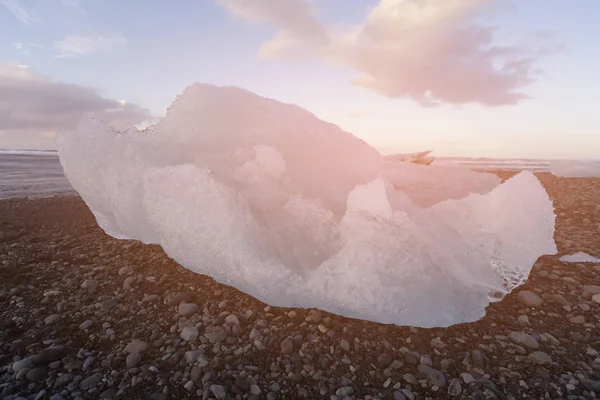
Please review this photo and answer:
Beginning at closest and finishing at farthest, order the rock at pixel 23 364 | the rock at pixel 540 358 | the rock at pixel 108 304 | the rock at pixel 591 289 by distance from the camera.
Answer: the rock at pixel 23 364, the rock at pixel 540 358, the rock at pixel 108 304, the rock at pixel 591 289

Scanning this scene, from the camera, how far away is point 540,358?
9.86 ft

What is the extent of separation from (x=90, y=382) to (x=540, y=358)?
3793 millimetres

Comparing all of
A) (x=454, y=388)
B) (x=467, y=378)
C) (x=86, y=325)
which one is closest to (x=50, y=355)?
(x=86, y=325)

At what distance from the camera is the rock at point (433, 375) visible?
2765 millimetres

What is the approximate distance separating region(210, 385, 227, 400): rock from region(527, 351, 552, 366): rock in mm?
2648

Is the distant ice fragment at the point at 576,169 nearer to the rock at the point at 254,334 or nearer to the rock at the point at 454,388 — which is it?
the rock at the point at 454,388

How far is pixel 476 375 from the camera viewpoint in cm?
285

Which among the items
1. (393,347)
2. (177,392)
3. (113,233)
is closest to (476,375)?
(393,347)

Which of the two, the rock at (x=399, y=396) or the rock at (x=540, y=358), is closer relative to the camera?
the rock at (x=399, y=396)

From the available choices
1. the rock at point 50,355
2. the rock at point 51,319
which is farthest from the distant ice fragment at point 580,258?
the rock at point 51,319

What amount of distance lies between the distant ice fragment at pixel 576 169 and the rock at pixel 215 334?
1820cm

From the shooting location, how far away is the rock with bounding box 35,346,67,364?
2971mm

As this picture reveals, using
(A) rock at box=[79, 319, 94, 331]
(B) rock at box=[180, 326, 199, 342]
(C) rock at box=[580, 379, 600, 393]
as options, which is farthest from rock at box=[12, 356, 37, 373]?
(C) rock at box=[580, 379, 600, 393]

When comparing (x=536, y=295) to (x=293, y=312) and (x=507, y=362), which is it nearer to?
(x=507, y=362)
